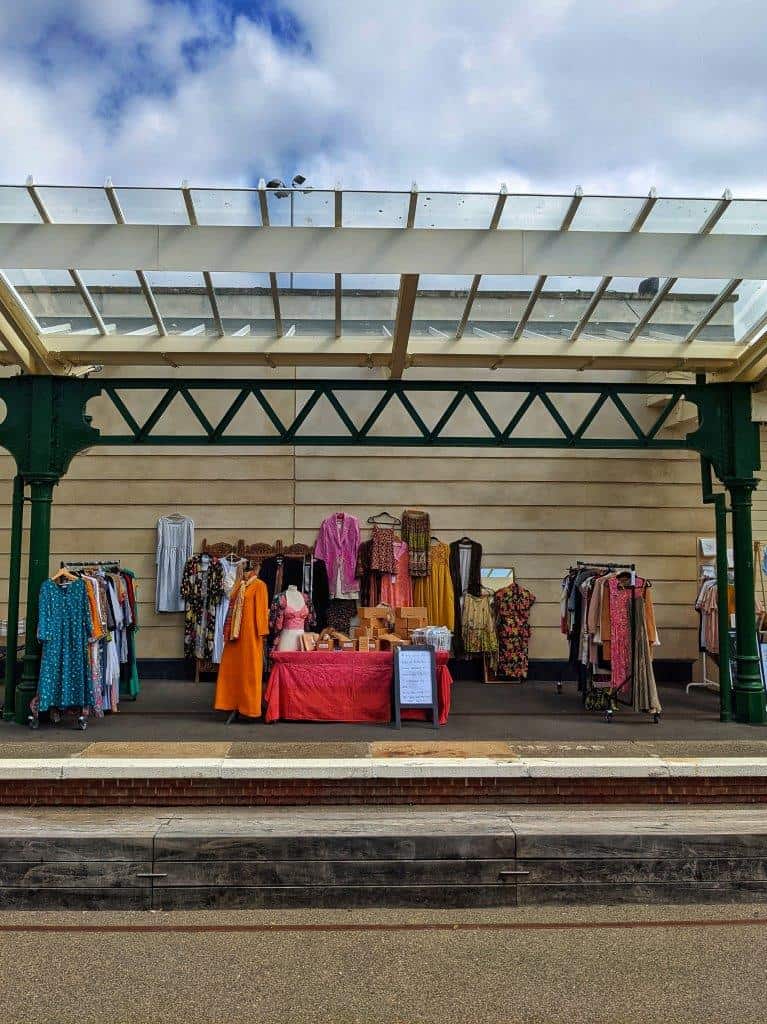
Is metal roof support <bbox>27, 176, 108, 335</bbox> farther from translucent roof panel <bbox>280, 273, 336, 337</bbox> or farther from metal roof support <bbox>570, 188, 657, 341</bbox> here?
metal roof support <bbox>570, 188, 657, 341</bbox>

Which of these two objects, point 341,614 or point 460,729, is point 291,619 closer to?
point 341,614

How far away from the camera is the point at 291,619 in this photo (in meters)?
10.1

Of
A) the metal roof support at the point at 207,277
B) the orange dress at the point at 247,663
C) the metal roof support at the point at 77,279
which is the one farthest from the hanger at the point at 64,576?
the metal roof support at the point at 207,277

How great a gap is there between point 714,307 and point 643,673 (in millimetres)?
3706

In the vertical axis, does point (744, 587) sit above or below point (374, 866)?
above

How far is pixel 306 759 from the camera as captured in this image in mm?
7188

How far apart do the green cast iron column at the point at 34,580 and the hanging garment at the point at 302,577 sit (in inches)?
128

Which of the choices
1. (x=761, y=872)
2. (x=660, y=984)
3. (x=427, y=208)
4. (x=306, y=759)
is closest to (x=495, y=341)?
(x=427, y=208)

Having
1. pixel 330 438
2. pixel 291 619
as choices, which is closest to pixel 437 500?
pixel 330 438

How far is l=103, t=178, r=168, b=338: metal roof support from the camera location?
7.45m

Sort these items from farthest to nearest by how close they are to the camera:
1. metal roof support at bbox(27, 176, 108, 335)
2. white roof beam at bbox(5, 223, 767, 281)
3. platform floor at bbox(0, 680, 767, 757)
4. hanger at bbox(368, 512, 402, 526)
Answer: hanger at bbox(368, 512, 402, 526)
platform floor at bbox(0, 680, 767, 757)
white roof beam at bbox(5, 223, 767, 281)
metal roof support at bbox(27, 176, 108, 335)

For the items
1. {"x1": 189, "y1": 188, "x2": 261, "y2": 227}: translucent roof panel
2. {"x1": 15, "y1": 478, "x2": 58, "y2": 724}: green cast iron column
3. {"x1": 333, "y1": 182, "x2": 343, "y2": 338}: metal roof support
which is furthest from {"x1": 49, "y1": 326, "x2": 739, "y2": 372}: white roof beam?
{"x1": 189, "y1": 188, "x2": 261, "y2": 227}: translucent roof panel

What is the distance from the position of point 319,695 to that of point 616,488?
573cm

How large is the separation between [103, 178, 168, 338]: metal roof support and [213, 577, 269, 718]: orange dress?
276 centimetres
